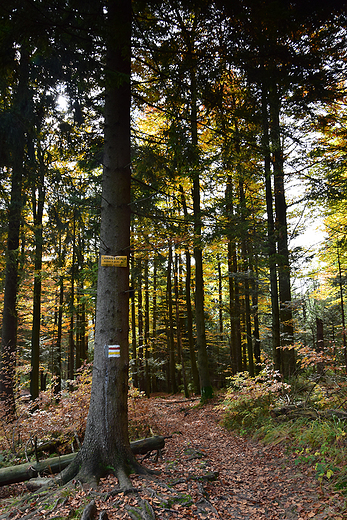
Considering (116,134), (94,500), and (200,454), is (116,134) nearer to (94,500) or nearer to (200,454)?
(94,500)

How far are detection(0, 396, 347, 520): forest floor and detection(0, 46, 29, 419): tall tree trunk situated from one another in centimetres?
389

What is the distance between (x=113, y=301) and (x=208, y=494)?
3.00 meters

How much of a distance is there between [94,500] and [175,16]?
24.6ft

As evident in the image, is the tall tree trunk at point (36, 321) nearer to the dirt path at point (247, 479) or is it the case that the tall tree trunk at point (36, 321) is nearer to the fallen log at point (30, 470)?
the dirt path at point (247, 479)

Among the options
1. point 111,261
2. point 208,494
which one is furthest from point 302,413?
point 111,261

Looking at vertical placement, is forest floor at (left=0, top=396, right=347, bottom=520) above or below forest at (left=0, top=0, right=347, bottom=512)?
below

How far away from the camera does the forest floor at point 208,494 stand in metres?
3.42

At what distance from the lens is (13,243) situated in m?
10.5

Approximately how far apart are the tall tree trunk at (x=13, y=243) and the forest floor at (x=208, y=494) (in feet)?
12.8

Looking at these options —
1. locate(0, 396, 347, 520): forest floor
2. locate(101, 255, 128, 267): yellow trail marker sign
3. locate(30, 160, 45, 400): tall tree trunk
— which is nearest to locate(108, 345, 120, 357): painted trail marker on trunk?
locate(101, 255, 128, 267): yellow trail marker sign

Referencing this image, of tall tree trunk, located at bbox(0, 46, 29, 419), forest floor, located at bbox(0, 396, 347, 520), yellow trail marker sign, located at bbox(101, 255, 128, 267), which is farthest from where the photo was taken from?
tall tree trunk, located at bbox(0, 46, 29, 419)

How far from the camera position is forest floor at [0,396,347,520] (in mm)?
3421

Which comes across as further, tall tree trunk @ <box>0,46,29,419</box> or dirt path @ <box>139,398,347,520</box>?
tall tree trunk @ <box>0,46,29,419</box>

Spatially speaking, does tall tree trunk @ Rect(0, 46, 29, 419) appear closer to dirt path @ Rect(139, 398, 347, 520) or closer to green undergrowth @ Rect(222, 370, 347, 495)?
dirt path @ Rect(139, 398, 347, 520)
